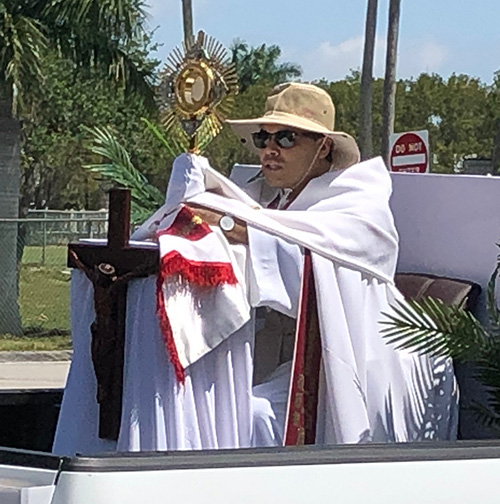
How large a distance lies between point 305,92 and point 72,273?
0.93m

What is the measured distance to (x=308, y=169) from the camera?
3854 mm

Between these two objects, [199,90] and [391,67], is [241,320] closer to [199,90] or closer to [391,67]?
[199,90]

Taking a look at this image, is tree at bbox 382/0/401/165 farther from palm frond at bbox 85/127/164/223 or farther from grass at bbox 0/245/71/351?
palm frond at bbox 85/127/164/223

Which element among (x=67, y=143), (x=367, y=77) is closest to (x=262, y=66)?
(x=67, y=143)

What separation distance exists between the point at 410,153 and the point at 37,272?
962 cm

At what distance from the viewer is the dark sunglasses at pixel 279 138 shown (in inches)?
150

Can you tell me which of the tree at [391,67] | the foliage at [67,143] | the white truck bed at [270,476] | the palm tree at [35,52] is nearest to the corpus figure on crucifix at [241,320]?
the white truck bed at [270,476]

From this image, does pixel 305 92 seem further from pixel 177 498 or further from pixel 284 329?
pixel 177 498

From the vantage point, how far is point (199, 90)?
11.1 feet

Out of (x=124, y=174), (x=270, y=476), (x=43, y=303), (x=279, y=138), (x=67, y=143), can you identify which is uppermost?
(x=67, y=143)

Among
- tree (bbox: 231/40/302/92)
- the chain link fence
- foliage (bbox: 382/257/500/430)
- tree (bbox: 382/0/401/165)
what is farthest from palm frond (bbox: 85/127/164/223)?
tree (bbox: 231/40/302/92)

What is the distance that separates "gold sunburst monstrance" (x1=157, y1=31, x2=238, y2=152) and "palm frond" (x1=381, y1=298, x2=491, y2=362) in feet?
2.31

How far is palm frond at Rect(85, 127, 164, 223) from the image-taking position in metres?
3.85

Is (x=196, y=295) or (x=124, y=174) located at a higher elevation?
(x=124, y=174)
